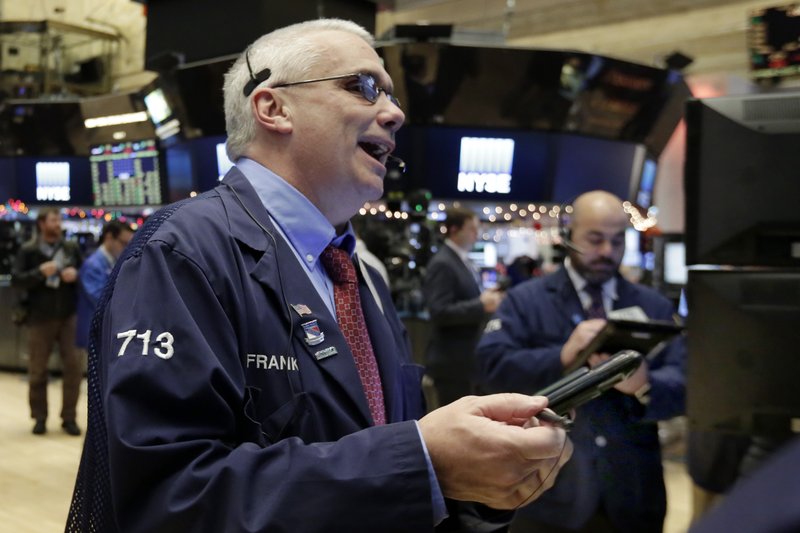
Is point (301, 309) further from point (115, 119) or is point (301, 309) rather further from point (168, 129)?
point (115, 119)

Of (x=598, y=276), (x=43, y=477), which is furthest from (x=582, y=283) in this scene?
(x=43, y=477)

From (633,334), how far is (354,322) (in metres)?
0.89

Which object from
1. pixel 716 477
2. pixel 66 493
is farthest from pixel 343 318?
pixel 66 493

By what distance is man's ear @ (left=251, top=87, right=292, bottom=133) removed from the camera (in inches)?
58.7

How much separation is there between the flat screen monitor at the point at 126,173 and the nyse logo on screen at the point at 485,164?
335 centimetres

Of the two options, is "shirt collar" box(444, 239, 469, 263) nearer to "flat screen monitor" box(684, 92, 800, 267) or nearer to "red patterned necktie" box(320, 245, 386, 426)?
"flat screen monitor" box(684, 92, 800, 267)

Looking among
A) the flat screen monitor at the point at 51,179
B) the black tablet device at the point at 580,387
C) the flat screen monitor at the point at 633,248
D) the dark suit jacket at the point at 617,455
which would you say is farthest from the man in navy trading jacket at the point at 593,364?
the flat screen monitor at the point at 633,248

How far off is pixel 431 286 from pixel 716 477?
10.9 feet

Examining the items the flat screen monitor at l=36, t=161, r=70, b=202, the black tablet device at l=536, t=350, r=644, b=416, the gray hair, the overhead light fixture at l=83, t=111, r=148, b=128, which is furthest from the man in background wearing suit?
the flat screen monitor at l=36, t=161, r=70, b=202

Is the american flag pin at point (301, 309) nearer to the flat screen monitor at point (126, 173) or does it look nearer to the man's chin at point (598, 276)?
the man's chin at point (598, 276)

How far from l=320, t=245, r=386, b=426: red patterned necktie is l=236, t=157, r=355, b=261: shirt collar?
0.25ft

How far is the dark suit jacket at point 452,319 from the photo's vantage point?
5059mm

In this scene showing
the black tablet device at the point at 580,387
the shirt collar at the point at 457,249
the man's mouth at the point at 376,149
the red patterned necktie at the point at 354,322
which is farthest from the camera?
the shirt collar at the point at 457,249

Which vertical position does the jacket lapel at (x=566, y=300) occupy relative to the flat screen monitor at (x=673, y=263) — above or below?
above
